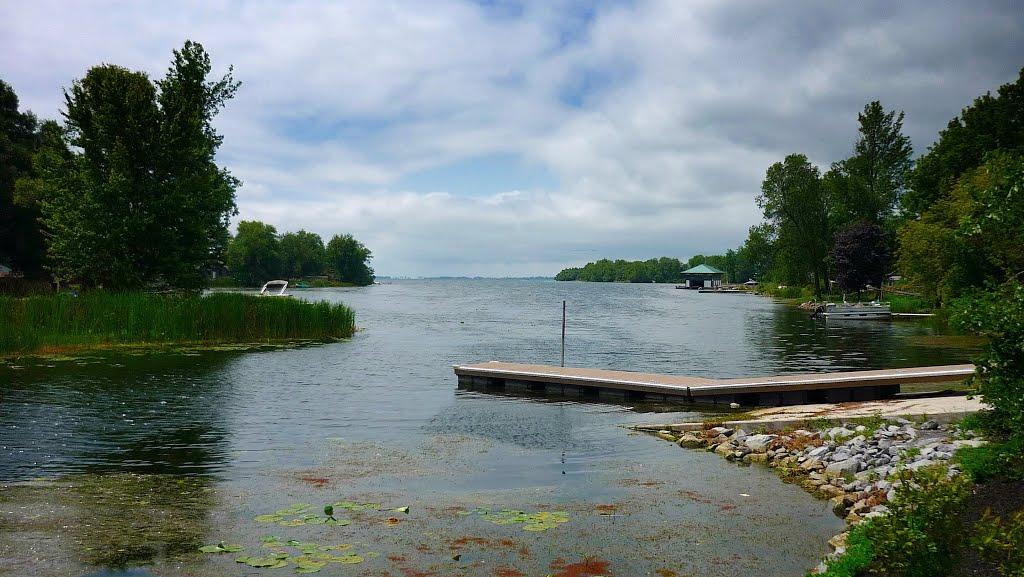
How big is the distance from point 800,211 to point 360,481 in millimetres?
83763

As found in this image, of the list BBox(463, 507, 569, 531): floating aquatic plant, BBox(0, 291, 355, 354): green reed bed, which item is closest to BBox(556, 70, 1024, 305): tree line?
BBox(463, 507, 569, 531): floating aquatic plant

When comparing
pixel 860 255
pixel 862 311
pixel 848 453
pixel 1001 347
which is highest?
pixel 860 255


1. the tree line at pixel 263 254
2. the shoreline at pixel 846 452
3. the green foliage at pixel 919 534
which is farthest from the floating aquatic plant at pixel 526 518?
the tree line at pixel 263 254

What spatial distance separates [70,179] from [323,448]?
92.0 feet

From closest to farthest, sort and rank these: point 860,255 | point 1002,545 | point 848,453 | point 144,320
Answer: point 1002,545
point 848,453
point 144,320
point 860,255

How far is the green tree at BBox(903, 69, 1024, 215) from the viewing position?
160 feet

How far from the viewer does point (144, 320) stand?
2861 cm

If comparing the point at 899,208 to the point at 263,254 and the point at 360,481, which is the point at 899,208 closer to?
the point at 360,481

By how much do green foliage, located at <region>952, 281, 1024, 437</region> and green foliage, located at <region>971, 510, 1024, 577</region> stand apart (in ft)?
8.20

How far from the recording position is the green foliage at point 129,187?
3278cm

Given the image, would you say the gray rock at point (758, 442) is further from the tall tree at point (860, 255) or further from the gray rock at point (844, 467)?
the tall tree at point (860, 255)

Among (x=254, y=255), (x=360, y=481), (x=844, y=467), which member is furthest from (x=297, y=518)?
(x=254, y=255)

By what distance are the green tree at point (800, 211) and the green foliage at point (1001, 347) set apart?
7965 cm

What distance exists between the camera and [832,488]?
9.99 m
